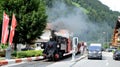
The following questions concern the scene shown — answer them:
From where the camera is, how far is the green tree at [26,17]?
46125 mm

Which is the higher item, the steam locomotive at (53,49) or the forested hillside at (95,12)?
the forested hillside at (95,12)

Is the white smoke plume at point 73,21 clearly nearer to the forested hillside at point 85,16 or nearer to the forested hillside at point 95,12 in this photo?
the forested hillside at point 85,16

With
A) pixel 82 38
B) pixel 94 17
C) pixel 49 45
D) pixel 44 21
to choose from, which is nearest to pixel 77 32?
pixel 82 38

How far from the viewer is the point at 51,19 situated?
100562 mm

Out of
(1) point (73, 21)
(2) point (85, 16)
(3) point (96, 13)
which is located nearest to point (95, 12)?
(3) point (96, 13)

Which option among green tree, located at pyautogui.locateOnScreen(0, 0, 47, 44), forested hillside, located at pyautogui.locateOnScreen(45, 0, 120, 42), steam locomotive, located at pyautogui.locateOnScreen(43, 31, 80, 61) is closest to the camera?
steam locomotive, located at pyautogui.locateOnScreen(43, 31, 80, 61)

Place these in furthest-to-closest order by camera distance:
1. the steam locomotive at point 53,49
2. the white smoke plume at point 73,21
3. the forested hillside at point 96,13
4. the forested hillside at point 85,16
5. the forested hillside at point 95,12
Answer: the forested hillside at point 96,13
the forested hillside at point 95,12
the forested hillside at point 85,16
the white smoke plume at point 73,21
the steam locomotive at point 53,49

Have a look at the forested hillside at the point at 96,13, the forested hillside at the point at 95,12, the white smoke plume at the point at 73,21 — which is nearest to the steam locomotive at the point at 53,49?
the white smoke plume at the point at 73,21

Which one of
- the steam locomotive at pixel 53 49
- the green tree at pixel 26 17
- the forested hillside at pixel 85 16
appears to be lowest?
the steam locomotive at pixel 53 49

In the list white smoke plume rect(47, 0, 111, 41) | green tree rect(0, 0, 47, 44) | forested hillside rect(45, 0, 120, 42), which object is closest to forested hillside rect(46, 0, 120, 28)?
forested hillside rect(45, 0, 120, 42)

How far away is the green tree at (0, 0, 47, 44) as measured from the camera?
46.1m

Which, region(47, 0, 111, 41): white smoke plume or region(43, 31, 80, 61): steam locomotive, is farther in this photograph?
region(47, 0, 111, 41): white smoke plume

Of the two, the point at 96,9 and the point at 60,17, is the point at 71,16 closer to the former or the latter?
the point at 60,17

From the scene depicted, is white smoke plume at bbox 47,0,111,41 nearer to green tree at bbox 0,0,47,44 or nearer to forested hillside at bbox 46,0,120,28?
forested hillside at bbox 46,0,120,28
